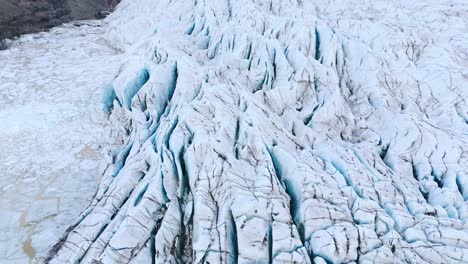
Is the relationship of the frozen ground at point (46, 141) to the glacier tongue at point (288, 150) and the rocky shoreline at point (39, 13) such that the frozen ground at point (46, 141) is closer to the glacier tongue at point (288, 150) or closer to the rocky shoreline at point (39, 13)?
the glacier tongue at point (288, 150)

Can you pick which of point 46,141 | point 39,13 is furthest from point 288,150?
point 39,13

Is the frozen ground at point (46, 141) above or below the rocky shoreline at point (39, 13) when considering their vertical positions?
below

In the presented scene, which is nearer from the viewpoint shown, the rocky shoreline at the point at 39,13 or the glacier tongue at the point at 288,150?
the glacier tongue at the point at 288,150

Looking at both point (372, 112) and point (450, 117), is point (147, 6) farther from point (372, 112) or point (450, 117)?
point (450, 117)

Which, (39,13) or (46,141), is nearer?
(46,141)

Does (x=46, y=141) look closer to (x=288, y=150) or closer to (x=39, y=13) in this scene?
(x=288, y=150)

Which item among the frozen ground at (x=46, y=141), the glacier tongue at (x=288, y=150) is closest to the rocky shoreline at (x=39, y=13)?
the frozen ground at (x=46, y=141)
